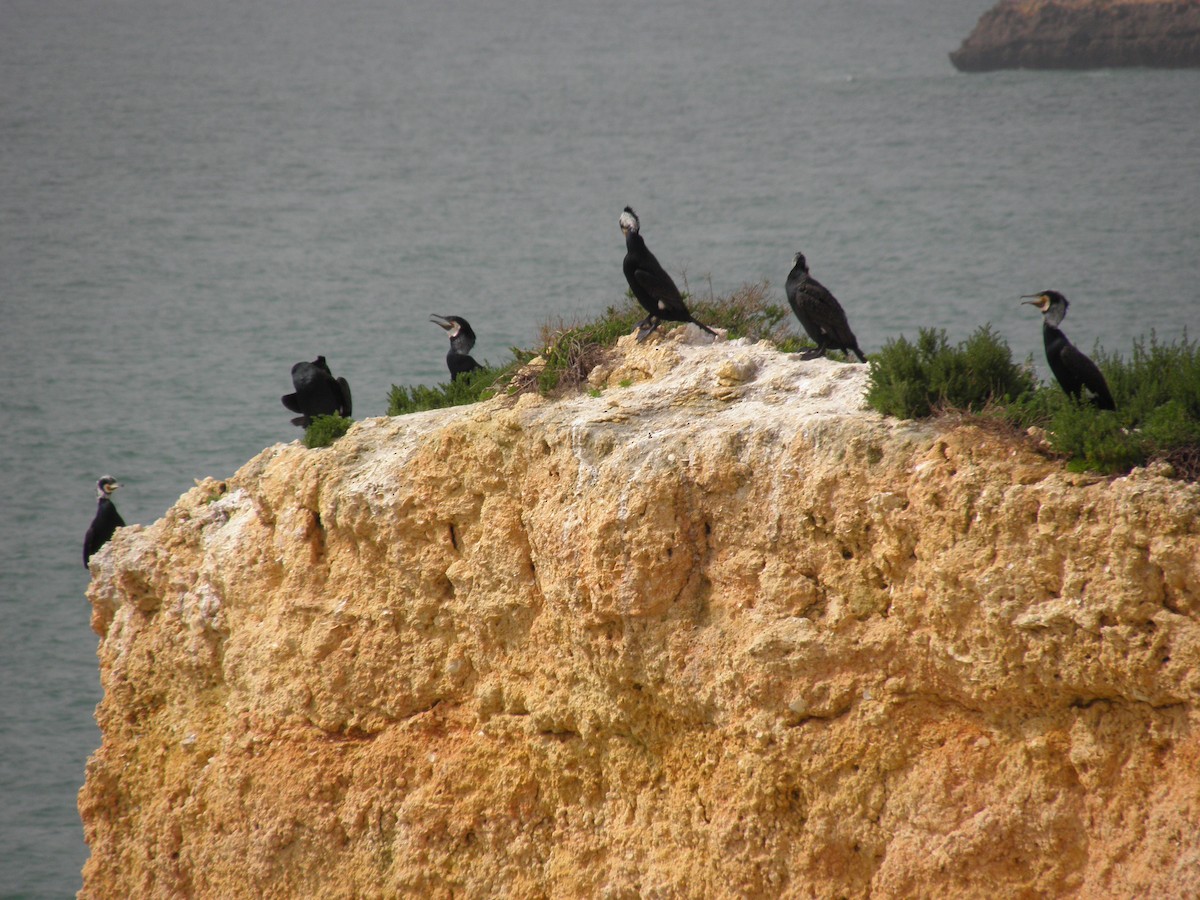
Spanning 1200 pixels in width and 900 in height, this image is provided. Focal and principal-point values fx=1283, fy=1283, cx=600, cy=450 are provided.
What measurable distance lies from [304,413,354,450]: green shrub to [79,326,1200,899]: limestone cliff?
26cm

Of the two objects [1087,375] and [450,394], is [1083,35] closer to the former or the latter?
[450,394]

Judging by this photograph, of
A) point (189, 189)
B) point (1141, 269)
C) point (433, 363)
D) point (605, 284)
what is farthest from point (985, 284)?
point (189, 189)

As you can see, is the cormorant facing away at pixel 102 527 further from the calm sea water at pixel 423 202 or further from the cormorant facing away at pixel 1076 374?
the cormorant facing away at pixel 1076 374

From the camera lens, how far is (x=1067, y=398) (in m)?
7.69

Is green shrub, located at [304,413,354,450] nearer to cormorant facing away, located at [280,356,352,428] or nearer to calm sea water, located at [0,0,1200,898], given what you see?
cormorant facing away, located at [280,356,352,428]

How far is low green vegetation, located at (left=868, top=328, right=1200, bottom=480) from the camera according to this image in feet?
23.6

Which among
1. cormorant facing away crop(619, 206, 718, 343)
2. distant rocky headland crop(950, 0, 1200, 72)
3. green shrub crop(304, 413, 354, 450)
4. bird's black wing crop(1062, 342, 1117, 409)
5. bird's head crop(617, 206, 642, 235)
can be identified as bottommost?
green shrub crop(304, 413, 354, 450)

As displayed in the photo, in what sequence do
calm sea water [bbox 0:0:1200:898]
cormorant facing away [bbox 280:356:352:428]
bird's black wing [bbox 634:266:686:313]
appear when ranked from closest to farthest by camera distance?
bird's black wing [bbox 634:266:686:313], cormorant facing away [bbox 280:356:352:428], calm sea water [bbox 0:0:1200:898]

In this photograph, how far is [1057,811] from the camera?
7211 mm

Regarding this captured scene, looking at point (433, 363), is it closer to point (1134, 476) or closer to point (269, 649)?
point (269, 649)

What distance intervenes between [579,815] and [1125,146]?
1780 inches

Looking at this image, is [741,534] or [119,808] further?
[119,808]

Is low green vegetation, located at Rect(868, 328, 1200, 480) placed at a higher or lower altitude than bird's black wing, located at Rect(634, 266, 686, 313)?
lower

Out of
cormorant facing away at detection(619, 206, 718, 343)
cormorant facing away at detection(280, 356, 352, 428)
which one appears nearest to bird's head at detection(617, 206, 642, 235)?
cormorant facing away at detection(619, 206, 718, 343)
